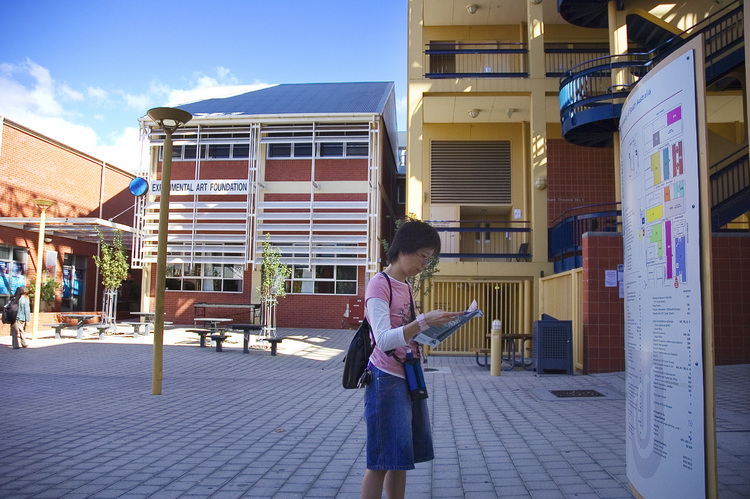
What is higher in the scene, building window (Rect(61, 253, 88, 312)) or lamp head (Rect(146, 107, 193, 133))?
lamp head (Rect(146, 107, 193, 133))

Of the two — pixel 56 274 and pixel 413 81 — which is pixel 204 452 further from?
pixel 56 274

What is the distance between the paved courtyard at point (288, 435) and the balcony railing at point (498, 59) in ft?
30.6

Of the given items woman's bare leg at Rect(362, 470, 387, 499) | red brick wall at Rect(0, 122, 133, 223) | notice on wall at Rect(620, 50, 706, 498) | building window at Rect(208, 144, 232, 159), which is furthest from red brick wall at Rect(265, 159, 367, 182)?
woman's bare leg at Rect(362, 470, 387, 499)

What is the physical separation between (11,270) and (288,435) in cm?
2089

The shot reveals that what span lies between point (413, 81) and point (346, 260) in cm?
826

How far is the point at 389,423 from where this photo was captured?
296 cm

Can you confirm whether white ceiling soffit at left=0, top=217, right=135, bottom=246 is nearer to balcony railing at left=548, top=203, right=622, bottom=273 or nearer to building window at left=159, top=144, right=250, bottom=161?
building window at left=159, top=144, right=250, bottom=161

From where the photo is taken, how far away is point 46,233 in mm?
23438

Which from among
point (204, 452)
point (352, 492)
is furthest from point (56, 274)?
point (352, 492)

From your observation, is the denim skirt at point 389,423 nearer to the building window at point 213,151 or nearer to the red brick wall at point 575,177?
the red brick wall at point 575,177

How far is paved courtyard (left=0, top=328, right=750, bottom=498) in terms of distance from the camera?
439 cm

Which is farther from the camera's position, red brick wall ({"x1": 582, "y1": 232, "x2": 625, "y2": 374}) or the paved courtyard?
red brick wall ({"x1": 582, "y1": 232, "x2": 625, "y2": 374})

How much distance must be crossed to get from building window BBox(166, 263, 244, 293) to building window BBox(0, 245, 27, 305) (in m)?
5.51

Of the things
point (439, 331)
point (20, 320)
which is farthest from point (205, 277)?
point (439, 331)
